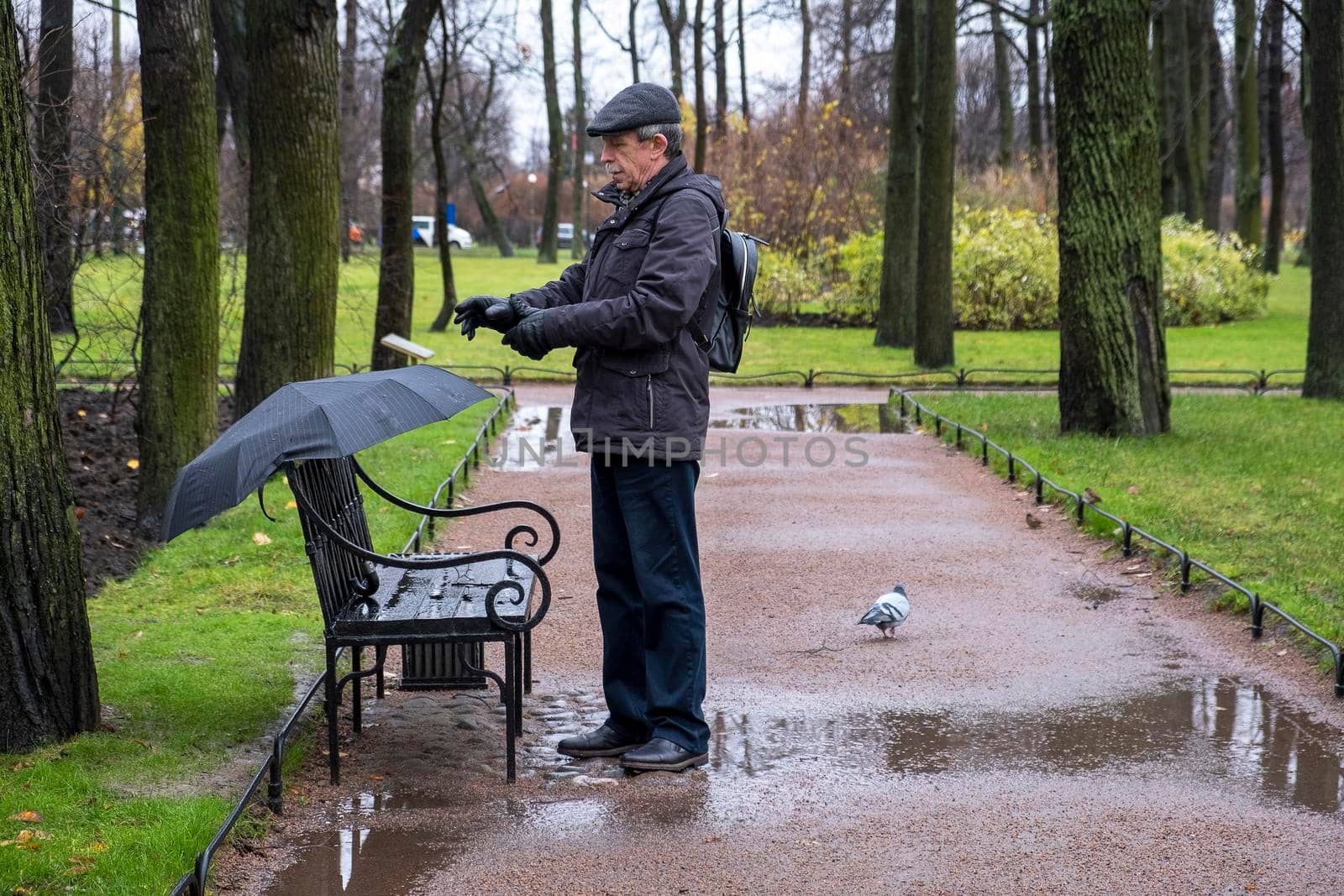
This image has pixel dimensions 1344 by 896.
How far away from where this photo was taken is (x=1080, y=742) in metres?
5.33

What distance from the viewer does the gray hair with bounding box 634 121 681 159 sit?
475 cm

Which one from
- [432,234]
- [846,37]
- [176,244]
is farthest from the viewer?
[432,234]

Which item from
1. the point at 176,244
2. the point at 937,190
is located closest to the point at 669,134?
the point at 176,244

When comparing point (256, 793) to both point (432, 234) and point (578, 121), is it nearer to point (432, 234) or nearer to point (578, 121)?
point (578, 121)

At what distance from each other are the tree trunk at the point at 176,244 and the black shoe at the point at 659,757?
5293 mm

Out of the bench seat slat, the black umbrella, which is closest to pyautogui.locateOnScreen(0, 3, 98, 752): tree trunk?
the black umbrella

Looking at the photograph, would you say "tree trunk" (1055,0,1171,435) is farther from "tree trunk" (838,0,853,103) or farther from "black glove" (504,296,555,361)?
"tree trunk" (838,0,853,103)

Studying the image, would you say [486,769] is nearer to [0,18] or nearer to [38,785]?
[38,785]

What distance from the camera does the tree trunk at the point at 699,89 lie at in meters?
28.4

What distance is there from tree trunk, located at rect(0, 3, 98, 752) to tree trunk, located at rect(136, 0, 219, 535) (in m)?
4.38

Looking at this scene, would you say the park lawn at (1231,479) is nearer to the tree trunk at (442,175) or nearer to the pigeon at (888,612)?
the pigeon at (888,612)

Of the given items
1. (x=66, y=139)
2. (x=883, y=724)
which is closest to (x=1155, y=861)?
(x=883, y=724)

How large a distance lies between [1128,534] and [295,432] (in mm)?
5729

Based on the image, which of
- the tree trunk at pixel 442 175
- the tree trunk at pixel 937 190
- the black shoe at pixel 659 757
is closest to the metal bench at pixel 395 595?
the black shoe at pixel 659 757
